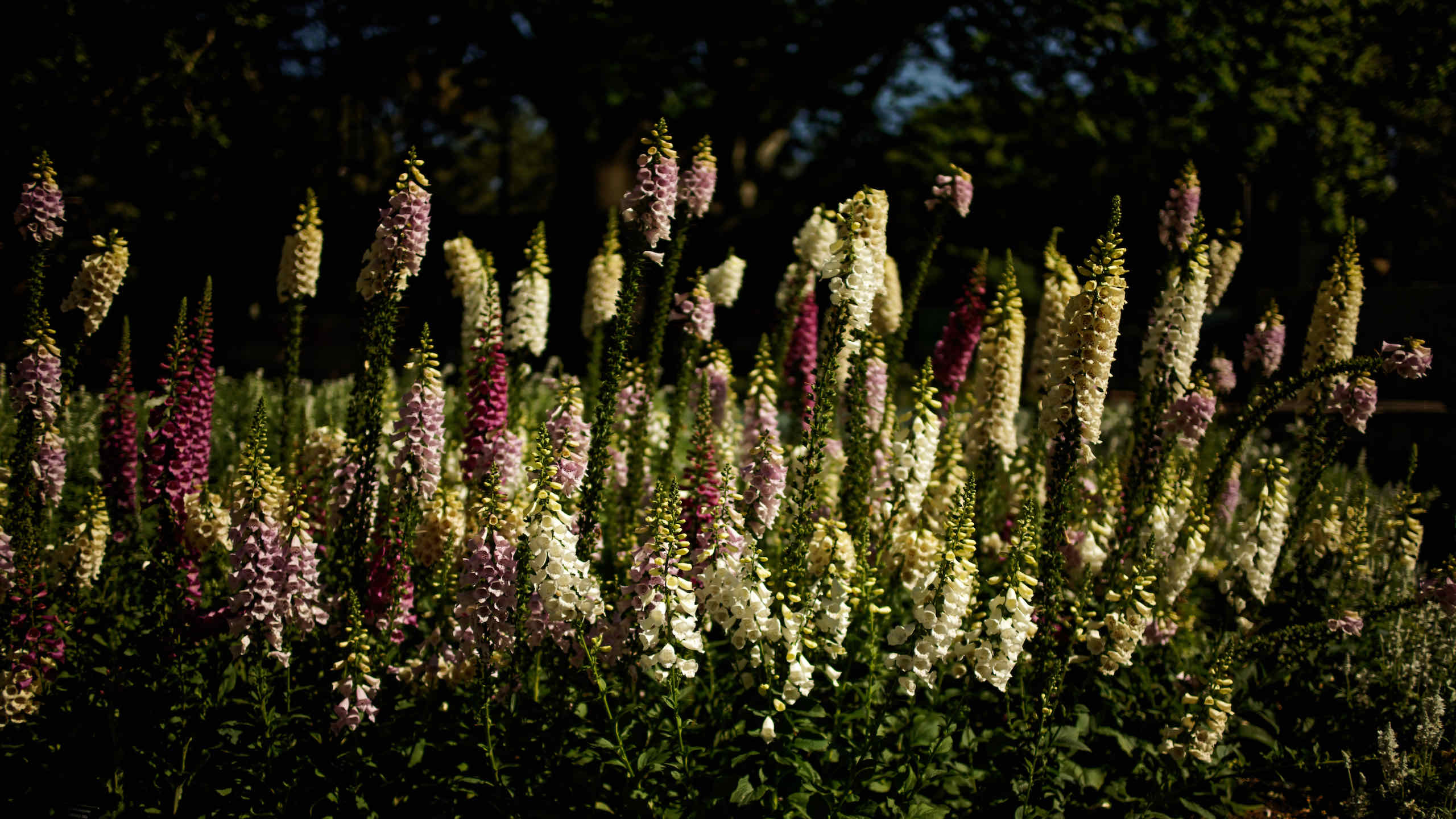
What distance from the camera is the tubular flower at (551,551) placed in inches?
117

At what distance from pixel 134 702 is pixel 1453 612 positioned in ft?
17.9

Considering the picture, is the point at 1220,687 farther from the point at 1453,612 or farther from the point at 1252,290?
the point at 1252,290

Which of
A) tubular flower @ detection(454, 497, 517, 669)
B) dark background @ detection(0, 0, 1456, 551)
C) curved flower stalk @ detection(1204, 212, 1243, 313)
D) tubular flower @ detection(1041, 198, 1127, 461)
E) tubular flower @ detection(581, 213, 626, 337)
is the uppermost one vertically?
dark background @ detection(0, 0, 1456, 551)

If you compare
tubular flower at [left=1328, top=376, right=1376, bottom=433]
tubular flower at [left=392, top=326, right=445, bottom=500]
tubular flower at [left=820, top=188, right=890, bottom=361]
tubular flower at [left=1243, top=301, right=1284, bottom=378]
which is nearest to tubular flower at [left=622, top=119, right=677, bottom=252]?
tubular flower at [left=820, top=188, right=890, bottom=361]

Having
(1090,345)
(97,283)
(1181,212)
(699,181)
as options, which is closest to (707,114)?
(1181,212)

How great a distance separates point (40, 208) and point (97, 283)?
1.55 ft

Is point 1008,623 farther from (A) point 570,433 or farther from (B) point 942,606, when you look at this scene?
(A) point 570,433

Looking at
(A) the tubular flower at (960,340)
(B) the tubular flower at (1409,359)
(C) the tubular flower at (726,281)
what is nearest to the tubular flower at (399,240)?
(C) the tubular flower at (726,281)

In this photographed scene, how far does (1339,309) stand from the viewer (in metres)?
4.88

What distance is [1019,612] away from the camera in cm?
309

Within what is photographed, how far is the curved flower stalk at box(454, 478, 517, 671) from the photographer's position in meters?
3.17

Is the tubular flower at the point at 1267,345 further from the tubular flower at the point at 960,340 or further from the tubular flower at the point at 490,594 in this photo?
the tubular flower at the point at 490,594

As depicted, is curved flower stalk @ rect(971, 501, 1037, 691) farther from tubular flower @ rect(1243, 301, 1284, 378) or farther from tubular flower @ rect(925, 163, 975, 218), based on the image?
tubular flower @ rect(1243, 301, 1284, 378)

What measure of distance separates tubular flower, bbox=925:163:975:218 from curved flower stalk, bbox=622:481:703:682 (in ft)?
8.68
